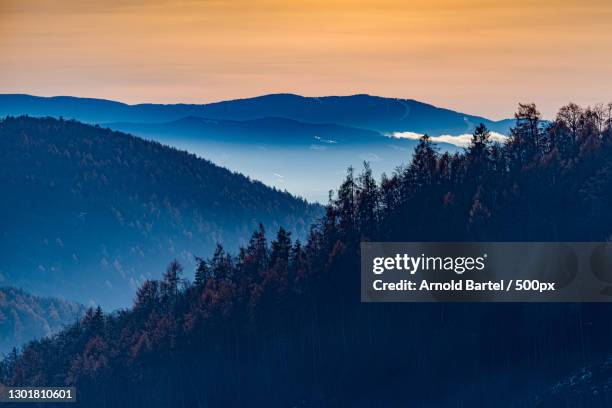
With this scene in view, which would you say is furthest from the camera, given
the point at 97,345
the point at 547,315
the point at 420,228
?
the point at 97,345

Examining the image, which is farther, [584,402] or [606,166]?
[606,166]

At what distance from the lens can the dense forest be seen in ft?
302

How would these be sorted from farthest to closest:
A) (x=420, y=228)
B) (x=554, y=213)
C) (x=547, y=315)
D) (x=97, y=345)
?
(x=97, y=345) → (x=420, y=228) → (x=554, y=213) → (x=547, y=315)

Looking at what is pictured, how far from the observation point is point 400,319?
104m

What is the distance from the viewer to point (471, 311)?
3866 inches

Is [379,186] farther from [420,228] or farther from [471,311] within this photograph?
[471,311]

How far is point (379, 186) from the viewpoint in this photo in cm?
11819

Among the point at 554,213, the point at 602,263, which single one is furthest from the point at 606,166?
the point at 602,263

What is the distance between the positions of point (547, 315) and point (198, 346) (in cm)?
4097

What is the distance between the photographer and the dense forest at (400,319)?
92000 mm

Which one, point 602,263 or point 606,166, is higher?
point 606,166

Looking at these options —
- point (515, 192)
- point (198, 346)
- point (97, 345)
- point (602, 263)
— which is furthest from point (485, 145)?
point (97, 345)

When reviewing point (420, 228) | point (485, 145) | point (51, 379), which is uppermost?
point (485, 145)

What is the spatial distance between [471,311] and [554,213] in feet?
35.2
